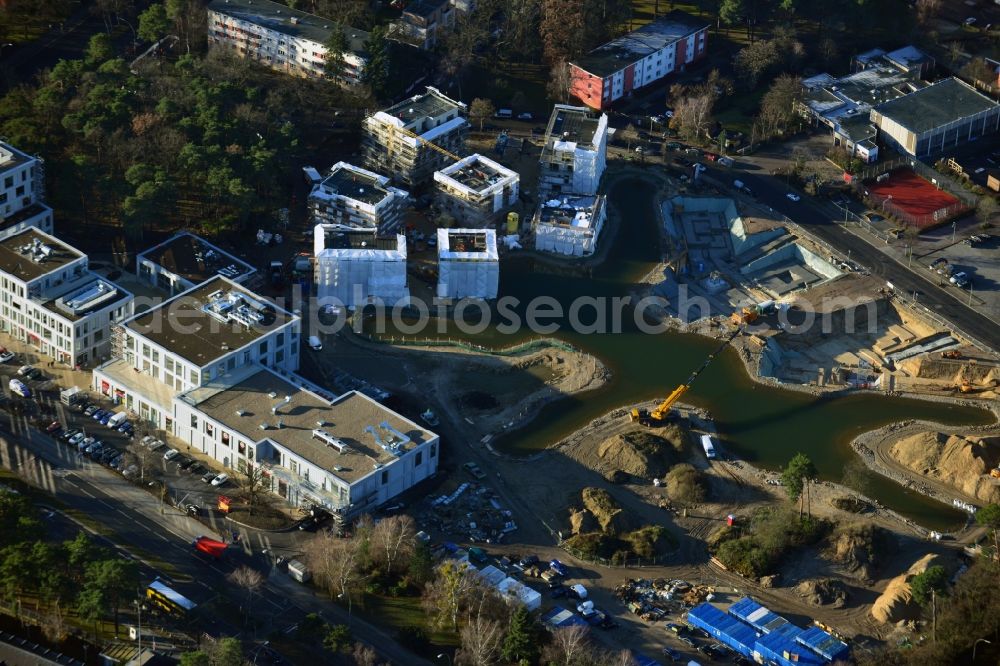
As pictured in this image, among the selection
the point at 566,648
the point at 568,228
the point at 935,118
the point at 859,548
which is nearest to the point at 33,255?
the point at 568,228

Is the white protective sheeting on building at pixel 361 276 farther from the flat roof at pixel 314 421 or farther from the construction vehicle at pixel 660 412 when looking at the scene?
the construction vehicle at pixel 660 412

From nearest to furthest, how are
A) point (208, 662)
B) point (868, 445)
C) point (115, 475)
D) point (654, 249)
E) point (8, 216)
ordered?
point (208, 662), point (115, 475), point (868, 445), point (8, 216), point (654, 249)

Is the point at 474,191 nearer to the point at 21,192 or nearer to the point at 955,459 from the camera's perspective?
the point at 21,192

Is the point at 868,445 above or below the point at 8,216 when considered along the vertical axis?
below

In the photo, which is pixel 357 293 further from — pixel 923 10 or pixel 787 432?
pixel 923 10

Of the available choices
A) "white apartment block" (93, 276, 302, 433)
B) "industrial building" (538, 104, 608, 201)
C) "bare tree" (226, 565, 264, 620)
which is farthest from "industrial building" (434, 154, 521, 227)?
"bare tree" (226, 565, 264, 620)

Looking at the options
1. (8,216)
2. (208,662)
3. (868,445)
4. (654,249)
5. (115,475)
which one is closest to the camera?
(208,662)

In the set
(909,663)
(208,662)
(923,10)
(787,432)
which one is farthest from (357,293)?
(923,10)
